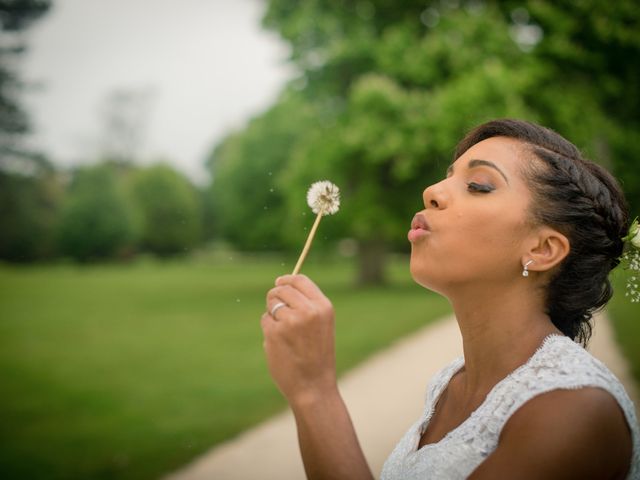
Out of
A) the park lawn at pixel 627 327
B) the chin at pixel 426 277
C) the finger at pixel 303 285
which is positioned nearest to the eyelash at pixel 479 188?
the chin at pixel 426 277

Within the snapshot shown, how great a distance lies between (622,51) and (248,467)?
31.7 ft

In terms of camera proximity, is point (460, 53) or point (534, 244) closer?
point (534, 244)

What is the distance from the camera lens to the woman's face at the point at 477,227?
1.62 metres

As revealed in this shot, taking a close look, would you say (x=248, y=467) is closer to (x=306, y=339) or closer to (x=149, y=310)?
(x=306, y=339)

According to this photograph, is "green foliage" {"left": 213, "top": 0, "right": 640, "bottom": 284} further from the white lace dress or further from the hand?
the hand

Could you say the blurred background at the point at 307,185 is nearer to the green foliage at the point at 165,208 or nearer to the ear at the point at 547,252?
the ear at the point at 547,252

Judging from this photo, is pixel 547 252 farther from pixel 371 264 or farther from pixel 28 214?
pixel 28 214

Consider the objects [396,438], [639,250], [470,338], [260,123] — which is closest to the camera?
[470,338]

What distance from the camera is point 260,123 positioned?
Answer: 921 inches

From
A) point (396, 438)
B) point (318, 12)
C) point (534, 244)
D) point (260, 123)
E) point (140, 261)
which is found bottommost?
point (396, 438)

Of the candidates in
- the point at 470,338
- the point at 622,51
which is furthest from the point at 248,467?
the point at 622,51

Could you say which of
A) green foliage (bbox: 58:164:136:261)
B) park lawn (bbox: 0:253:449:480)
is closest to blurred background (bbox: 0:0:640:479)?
park lawn (bbox: 0:253:449:480)

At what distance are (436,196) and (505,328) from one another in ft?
1.48

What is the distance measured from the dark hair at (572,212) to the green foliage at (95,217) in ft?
145
